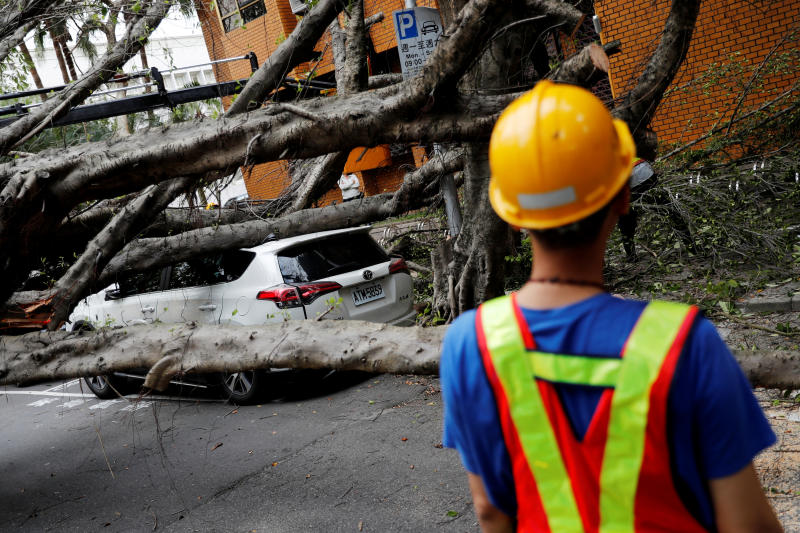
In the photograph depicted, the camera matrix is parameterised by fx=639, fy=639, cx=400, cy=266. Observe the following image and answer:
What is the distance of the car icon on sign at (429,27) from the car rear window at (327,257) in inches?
101

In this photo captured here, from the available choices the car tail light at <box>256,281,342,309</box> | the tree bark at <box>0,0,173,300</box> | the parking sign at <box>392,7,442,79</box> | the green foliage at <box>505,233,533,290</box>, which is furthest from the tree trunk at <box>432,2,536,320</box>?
the tree bark at <box>0,0,173,300</box>

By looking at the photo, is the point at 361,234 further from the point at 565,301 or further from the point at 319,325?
the point at 565,301

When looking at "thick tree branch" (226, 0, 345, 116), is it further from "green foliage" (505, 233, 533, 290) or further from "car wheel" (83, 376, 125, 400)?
"car wheel" (83, 376, 125, 400)

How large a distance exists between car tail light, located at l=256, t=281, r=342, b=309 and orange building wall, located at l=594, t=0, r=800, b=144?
6.53m

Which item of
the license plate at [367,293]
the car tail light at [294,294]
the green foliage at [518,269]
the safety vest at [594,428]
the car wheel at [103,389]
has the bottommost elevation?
the car wheel at [103,389]

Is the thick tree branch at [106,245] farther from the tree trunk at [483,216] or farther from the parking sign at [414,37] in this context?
the parking sign at [414,37]

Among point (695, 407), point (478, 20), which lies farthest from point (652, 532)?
point (478, 20)

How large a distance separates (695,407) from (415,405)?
5230 mm

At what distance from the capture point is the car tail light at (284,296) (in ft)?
21.9

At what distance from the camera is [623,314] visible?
3.97 ft

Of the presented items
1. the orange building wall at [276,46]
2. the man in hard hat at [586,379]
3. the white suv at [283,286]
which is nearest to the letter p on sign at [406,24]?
the white suv at [283,286]

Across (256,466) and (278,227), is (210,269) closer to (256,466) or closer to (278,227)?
(278,227)

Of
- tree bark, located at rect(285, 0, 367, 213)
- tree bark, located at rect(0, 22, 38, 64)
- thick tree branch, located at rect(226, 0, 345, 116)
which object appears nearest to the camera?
thick tree branch, located at rect(226, 0, 345, 116)

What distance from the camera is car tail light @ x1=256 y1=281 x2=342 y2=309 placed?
6.69 metres
